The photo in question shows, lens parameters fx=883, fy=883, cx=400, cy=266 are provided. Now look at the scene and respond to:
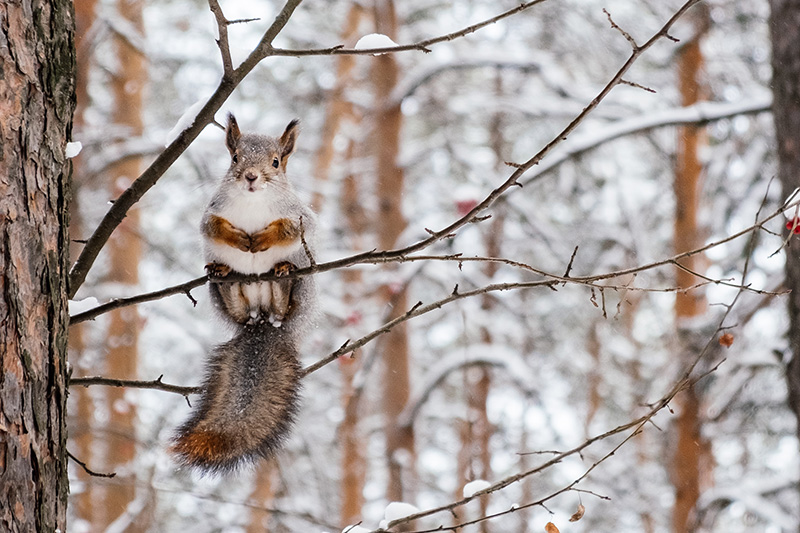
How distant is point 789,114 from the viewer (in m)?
3.15

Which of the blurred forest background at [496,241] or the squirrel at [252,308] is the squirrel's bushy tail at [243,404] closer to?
the squirrel at [252,308]

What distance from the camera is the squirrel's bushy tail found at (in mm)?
1924

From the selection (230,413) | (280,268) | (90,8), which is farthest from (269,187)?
(90,8)

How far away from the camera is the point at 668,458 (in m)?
5.86

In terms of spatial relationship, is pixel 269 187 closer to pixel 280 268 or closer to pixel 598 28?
pixel 280 268

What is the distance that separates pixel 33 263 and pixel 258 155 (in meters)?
1.15

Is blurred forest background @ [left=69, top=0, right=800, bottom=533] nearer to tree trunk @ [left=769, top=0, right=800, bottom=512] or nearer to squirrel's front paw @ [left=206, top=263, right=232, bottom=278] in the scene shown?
tree trunk @ [left=769, top=0, right=800, bottom=512]

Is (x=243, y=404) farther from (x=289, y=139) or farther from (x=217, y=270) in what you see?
(x=289, y=139)

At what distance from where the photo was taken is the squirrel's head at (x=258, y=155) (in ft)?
7.74

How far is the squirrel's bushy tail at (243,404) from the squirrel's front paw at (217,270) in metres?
0.19

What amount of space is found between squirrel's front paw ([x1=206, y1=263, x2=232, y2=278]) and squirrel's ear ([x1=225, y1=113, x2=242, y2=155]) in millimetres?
347

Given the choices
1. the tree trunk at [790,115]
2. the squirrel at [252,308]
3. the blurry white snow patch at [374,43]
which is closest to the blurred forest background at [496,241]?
the tree trunk at [790,115]

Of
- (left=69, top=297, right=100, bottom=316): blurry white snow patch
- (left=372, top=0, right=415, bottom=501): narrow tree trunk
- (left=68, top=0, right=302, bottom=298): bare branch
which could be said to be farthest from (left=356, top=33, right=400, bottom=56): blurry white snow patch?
(left=372, top=0, right=415, bottom=501): narrow tree trunk

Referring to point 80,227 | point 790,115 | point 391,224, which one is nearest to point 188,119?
point 790,115
